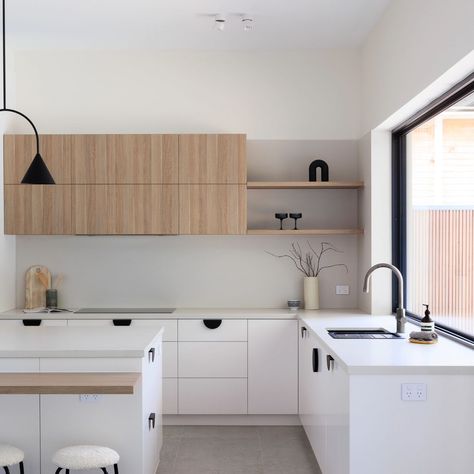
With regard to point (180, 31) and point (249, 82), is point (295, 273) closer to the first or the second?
point (249, 82)

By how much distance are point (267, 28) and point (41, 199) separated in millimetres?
2179

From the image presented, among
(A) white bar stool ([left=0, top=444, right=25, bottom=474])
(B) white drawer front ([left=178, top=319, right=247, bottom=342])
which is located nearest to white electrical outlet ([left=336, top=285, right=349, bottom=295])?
(B) white drawer front ([left=178, top=319, right=247, bottom=342])

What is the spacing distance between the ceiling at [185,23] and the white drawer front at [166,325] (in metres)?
2.20

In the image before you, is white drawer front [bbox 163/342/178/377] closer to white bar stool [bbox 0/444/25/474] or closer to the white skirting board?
the white skirting board

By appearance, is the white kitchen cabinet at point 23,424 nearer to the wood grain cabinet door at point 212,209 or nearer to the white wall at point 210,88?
the wood grain cabinet door at point 212,209

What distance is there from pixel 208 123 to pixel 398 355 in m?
2.91

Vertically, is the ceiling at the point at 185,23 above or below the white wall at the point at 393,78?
above

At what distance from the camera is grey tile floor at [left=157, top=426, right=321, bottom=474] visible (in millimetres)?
3988

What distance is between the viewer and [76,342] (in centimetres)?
336

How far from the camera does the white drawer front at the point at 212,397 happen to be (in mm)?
4848

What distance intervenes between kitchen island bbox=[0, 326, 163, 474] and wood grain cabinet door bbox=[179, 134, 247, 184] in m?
2.06

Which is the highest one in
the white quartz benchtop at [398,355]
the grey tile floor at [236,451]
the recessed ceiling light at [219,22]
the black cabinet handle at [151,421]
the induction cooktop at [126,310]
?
the recessed ceiling light at [219,22]

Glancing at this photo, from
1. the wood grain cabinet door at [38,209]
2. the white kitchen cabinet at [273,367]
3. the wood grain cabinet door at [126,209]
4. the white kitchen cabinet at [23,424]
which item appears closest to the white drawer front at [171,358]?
the white kitchen cabinet at [273,367]

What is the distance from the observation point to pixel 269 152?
5.36m
